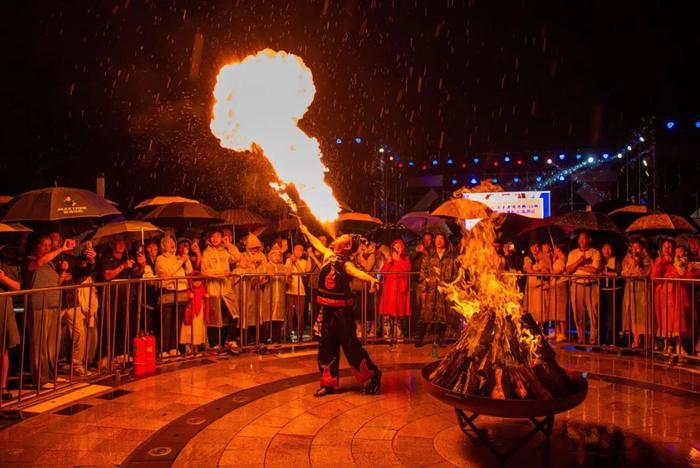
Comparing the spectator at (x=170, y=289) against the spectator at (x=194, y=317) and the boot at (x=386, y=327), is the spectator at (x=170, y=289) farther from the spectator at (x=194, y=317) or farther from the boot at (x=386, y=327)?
the boot at (x=386, y=327)

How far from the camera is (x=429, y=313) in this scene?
970 centimetres

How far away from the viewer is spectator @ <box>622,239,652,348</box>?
910 cm

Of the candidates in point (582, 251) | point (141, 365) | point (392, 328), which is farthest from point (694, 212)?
point (141, 365)

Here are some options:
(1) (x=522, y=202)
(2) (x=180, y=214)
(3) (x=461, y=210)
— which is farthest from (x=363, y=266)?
(1) (x=522, y=202)

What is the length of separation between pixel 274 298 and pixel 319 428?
4.70 meters

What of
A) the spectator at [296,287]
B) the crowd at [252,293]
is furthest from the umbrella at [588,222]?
the spectator at [296,287]

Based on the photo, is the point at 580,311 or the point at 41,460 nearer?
the point at 41,460

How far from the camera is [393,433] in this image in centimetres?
517

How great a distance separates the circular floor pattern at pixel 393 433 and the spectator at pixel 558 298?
3.47m

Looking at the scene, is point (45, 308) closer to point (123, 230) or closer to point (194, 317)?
point (123, 230)

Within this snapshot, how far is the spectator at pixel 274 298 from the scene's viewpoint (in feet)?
31.7

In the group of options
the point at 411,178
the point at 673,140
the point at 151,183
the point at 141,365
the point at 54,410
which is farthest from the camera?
the point at 411,178

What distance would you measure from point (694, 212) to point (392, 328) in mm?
16656

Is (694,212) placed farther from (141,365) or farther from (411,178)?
(141,365)
